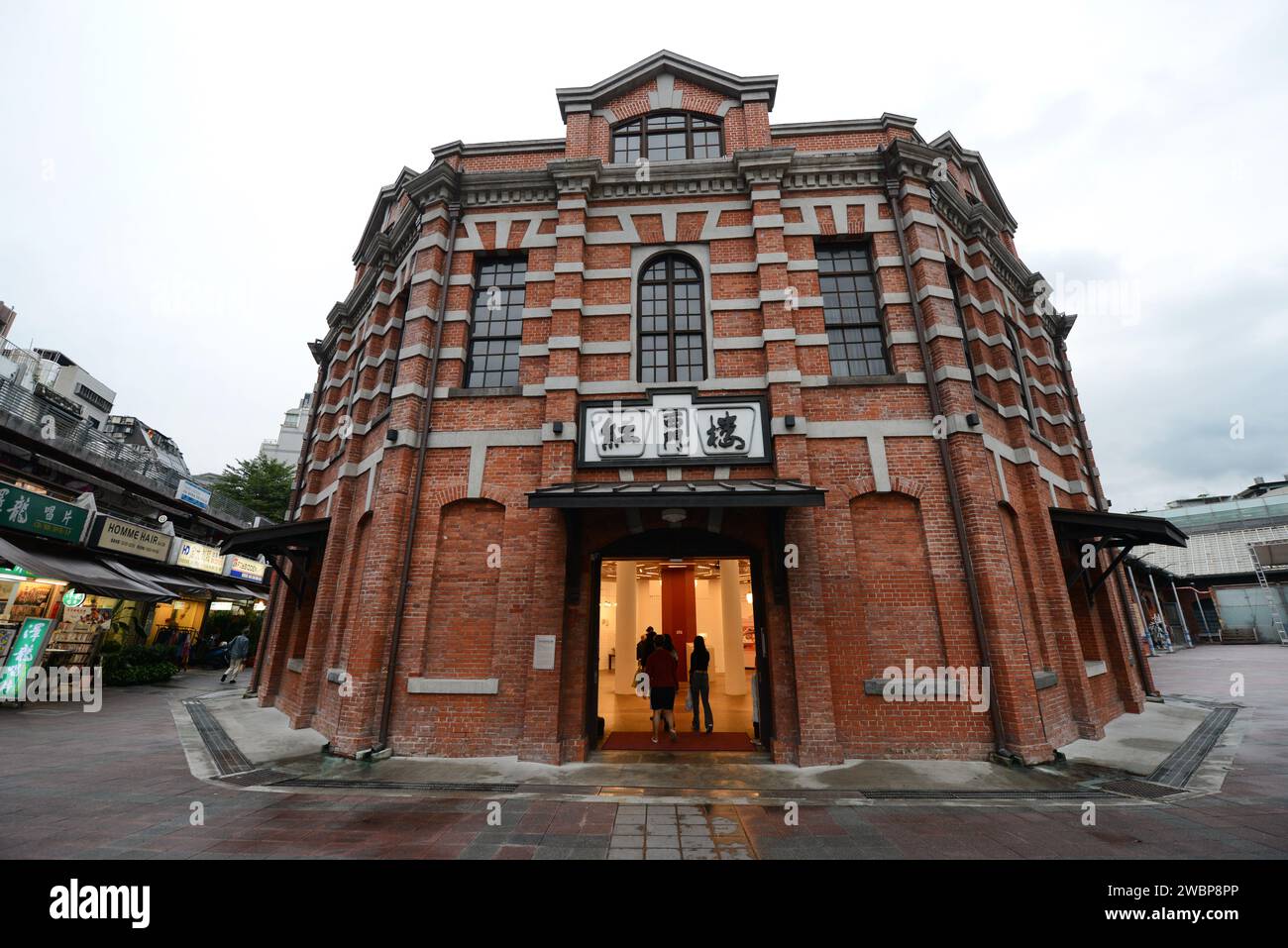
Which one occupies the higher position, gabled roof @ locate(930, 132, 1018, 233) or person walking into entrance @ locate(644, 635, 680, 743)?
gabled roof @ locate(930, 132, 1018, 233)

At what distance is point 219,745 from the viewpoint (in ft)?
29.4

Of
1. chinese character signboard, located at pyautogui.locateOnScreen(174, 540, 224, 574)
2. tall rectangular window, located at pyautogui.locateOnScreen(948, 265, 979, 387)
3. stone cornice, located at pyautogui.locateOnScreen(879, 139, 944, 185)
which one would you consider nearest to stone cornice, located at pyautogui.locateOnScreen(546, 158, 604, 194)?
stone cornice, located at pyautogui.locateOnScreen(879, 139, 944, 185)

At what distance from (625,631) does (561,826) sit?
10085mm

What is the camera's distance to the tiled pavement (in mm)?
4691

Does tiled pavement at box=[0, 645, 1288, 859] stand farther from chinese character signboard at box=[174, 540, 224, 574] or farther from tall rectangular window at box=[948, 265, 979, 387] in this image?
chinese character signboard at box=[174, 540, 224, 574]

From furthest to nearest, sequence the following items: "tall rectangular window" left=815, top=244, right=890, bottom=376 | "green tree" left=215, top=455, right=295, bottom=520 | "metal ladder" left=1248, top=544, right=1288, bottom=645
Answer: "metal ladder" left=1248, top=544, right=1288, bottom=645
"green tree" left=215, top=455, right=295, bottom=520
"tall rectangular window" left=815, top=244, right=890, bottom=376

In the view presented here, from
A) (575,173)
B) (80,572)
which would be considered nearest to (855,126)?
(575,173)

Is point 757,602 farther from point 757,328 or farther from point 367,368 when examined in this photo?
point 367,368

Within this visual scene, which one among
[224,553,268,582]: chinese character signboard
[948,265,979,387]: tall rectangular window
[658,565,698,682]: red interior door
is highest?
[948,265,979,387]: tall rectangular window

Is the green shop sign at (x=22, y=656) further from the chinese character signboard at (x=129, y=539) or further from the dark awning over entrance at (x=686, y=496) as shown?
the dark awning over entrance at (x=686, y=496)

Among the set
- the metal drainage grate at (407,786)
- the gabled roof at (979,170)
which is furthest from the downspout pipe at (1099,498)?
the metal drainage grate at (407,786)

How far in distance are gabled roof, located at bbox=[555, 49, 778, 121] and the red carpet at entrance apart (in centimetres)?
1328

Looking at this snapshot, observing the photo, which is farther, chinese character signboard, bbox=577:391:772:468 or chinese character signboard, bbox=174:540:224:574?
chinese character signboard, bbox=174:540:224:574
